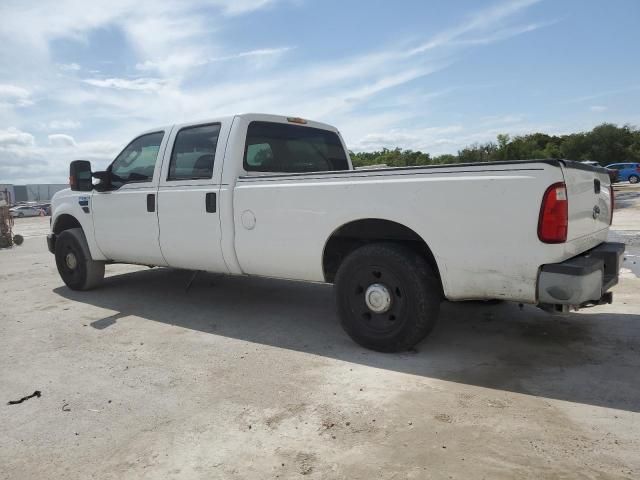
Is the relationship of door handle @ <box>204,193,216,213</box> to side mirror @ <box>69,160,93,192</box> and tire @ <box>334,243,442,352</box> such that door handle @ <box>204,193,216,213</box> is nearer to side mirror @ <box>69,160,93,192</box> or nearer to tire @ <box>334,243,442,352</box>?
tire @ <box>334,243,442,352</box>

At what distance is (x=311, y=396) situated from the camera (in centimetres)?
337

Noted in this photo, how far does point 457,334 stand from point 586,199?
1.60 meters

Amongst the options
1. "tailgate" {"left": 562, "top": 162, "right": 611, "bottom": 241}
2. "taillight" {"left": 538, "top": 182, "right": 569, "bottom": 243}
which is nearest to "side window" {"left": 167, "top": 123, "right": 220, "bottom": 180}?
"taillight" {"left": 538, "top": 182, "right": 569, "bottom": 243}

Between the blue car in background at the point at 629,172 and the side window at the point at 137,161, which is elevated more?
the side window at the point at 137,161

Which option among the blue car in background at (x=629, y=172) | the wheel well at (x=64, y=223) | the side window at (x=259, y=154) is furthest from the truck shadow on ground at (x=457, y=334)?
the blue car in background at (x=629, y=172)

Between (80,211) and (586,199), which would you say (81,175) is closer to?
(80,211)

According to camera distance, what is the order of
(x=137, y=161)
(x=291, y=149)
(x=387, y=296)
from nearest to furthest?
(x=387, y=296) < (x=291, y=149) < (x=137, y=161)

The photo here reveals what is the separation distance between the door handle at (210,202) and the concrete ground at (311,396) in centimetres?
116

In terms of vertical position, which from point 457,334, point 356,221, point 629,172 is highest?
point 356,221

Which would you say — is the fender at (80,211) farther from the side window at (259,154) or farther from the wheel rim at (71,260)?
the side window at (259,154)

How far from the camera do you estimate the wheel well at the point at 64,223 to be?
6.90 metres

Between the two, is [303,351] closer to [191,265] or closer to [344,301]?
[344,301]

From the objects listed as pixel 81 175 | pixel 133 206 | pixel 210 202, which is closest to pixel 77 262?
pixel 81 175

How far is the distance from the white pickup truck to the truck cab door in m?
0.02
